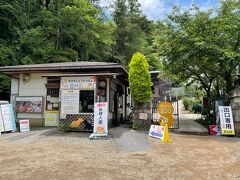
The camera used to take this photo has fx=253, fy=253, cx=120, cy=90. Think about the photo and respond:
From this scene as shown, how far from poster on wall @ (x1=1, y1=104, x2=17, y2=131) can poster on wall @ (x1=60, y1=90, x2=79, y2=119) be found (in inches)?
95.6

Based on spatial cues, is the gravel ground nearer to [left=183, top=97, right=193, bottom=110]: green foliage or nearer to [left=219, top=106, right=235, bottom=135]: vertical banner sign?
[left=219, top=106, right=235, bottom=135]: vertical banner sign

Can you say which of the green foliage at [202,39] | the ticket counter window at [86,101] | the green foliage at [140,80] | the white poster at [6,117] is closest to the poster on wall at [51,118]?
the white poster at [6,117]

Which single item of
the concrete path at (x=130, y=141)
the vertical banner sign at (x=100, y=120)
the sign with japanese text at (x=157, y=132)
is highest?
the vertical banner sign at (x=100, y=120)

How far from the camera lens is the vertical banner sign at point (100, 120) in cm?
952

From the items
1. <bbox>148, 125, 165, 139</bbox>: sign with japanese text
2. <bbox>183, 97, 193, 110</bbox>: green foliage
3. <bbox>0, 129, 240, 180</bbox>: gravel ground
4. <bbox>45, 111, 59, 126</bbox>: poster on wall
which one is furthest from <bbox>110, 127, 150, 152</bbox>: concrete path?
<bbox>183, 97, 193, 110</bbox>: green foliage

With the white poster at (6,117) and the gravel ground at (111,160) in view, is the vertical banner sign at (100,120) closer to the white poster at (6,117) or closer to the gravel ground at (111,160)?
the gravel ground at (111,160)

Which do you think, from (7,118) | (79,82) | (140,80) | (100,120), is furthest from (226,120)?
(7,118)

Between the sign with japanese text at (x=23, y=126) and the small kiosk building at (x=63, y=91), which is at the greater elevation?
the small kiosk building at (x=63, y=91)

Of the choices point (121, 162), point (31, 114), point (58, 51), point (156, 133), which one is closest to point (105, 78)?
point (156, 133)

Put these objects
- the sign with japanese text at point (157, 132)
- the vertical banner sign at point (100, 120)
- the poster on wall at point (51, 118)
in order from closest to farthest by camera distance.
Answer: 1. the sign with japanese text at point (157, 132)
2. the vertical banner sign at point (100, 120)
3. the poster on wall at point (51, 118)

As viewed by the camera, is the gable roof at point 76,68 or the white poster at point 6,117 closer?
the white poster at point 6,117

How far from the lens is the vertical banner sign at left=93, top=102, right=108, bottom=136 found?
9.52 metres

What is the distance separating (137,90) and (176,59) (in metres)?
3.04

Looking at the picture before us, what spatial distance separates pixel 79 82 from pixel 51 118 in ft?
9.31
